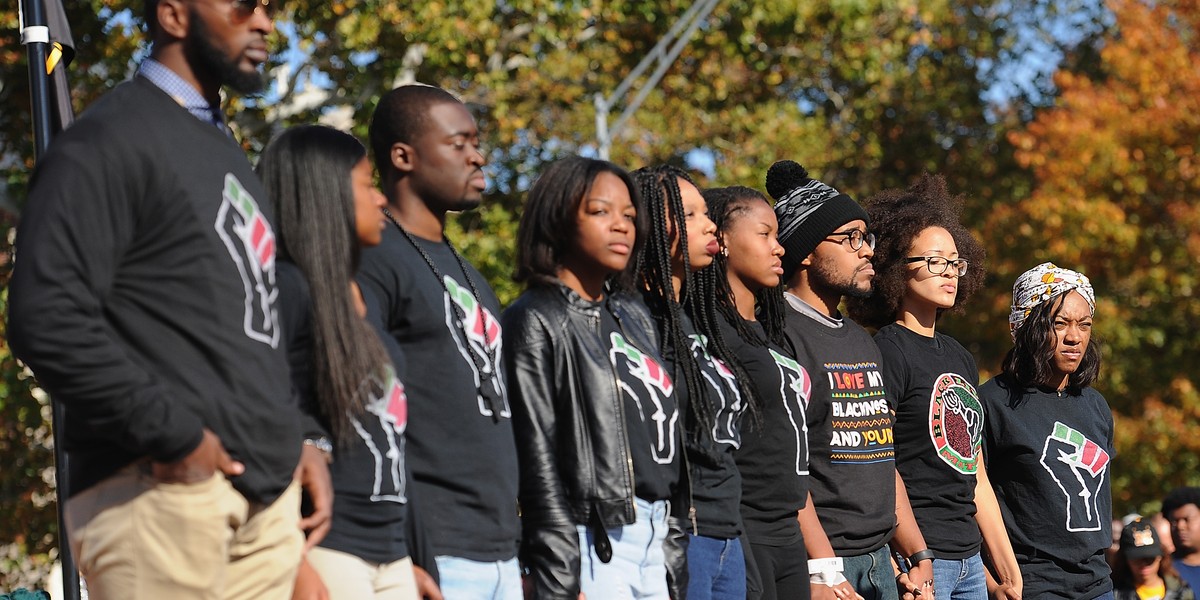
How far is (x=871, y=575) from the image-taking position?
5812 mm

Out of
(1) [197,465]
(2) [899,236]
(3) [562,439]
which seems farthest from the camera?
(2) [899,236]

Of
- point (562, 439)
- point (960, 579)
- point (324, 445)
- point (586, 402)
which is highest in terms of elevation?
point (324, 445)

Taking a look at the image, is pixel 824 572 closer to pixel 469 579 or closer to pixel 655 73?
pixel 469 579

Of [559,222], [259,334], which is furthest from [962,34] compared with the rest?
[259,334]

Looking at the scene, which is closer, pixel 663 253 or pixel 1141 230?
pixel 663 253

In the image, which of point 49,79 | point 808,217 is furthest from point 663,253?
point 49,79

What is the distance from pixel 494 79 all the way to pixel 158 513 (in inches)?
499

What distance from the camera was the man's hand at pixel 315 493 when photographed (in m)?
3.54

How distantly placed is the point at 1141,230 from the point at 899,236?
50.1 feet

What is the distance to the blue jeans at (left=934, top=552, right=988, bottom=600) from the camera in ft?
20.0

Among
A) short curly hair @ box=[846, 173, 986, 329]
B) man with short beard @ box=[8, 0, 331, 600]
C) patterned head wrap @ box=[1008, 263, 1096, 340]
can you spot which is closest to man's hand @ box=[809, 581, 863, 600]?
short curly hair @ box=[846, 173, 986, 329]

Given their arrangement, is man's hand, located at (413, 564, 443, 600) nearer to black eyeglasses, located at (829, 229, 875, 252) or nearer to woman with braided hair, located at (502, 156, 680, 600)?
woman with braided hair, located at (502, 156, 680, 600)

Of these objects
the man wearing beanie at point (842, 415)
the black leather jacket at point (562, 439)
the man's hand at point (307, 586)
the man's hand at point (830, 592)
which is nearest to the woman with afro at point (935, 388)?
the man wearing beanie at point (842, 415)

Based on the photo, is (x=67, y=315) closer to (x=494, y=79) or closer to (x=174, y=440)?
(x=174, y=440)
